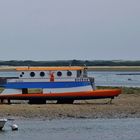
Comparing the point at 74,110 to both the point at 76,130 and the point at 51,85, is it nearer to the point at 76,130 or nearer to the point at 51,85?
the point at 51,85

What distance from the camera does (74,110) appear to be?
50844 mm

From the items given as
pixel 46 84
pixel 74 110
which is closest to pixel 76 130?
pixel 74 110

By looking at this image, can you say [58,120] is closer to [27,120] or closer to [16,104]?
[27,120]

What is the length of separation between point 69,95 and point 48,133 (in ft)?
46.1

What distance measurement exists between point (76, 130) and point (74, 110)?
28.6ft

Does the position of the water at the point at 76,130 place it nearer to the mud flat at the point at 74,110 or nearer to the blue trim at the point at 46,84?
the mud flat at the point at 74,110

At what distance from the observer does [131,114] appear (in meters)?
49.6

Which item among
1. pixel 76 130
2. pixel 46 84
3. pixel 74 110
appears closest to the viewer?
pixel 76 130

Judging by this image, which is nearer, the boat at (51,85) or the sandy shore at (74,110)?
the sandy shore at (74,110)

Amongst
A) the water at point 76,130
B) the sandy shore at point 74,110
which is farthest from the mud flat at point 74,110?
the water at point 76,130

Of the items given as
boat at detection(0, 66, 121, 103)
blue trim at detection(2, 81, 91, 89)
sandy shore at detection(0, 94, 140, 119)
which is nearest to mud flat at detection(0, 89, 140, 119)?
sandy shore at detection(0, 94, 140, 119)

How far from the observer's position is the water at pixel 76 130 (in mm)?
39438

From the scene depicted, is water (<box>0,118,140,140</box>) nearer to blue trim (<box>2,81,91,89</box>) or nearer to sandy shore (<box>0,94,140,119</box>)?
sandy shore (<box>0,94,140,119</box>)

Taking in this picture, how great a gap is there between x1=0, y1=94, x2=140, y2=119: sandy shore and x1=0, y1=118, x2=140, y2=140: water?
219 cm
